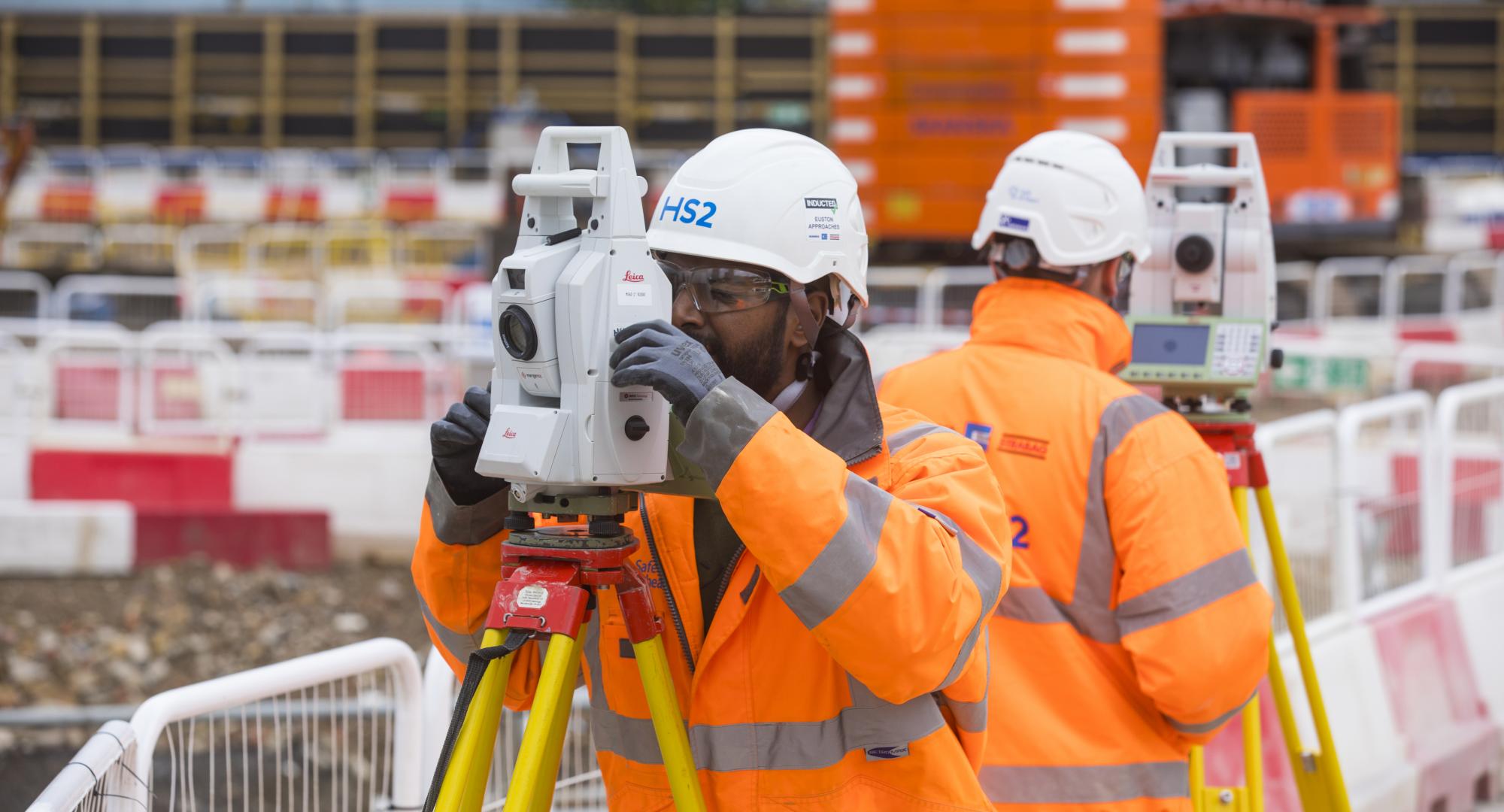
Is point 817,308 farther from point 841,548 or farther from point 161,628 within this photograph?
point 161,628

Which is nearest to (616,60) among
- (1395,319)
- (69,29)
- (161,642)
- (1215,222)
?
(69,29)

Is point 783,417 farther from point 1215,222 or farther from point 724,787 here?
point 1215,222

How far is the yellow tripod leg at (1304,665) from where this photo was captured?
4.03 m

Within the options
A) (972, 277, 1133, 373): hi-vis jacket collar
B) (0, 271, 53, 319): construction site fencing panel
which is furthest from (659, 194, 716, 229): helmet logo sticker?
(0, 271, 53, 319): construction site fencing panel

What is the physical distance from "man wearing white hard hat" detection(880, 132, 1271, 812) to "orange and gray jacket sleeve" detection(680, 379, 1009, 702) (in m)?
0.96

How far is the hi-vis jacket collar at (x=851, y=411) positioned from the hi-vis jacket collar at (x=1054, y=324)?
1.03 metres

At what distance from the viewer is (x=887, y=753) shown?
7.86 ft

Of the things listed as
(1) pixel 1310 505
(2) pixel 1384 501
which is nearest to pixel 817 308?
(1) pixel 1310 505

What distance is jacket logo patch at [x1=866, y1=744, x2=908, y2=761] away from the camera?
2.39m

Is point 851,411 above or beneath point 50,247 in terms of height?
beneath

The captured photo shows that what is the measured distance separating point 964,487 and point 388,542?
9.07 meters

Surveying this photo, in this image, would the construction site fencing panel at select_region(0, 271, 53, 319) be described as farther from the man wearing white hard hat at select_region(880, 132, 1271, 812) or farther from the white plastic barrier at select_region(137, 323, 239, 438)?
the man wearing white hard hat at select_region(880, 132, 1271, 812)

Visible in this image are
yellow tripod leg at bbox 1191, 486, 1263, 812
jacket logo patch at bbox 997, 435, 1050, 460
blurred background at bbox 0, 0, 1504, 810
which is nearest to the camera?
jacket logo patch at bbox 997, 435, 1050, 460

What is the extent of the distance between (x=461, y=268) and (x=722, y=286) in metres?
18.3
